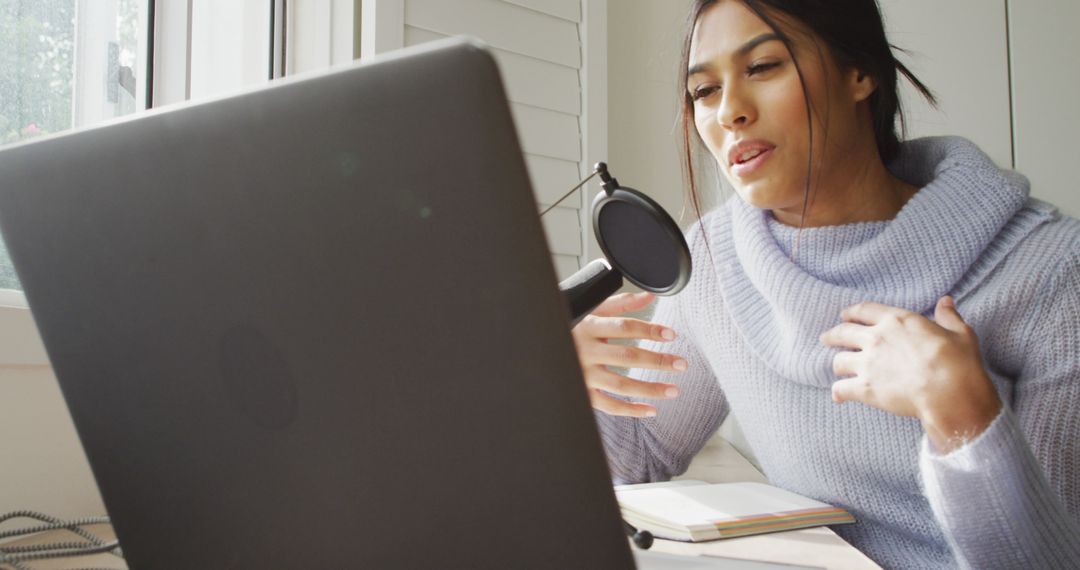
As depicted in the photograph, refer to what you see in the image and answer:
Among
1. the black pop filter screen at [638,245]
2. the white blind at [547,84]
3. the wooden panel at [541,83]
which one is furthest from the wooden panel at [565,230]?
the black pop filter screen at [638,245]

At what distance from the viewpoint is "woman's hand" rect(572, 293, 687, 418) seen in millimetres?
945

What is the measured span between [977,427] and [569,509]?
2.04 ft

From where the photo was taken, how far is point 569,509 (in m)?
0.35

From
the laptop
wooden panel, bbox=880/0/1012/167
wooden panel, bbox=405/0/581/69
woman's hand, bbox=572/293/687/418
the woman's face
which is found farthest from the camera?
wooden panel, bbox=880/0/1012/167

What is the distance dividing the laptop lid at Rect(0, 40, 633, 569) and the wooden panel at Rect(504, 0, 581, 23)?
4.68 feet

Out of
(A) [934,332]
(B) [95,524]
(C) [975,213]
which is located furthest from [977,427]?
(B) [95,524]

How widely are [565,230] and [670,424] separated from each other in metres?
0.64

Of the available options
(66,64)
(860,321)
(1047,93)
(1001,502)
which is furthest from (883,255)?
(66,64)

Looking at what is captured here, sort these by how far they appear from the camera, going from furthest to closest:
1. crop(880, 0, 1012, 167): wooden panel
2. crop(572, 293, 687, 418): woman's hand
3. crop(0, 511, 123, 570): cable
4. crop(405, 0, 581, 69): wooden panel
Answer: crop(880, 0, 1012, 167): wooden panel, crop(405, 0, 581, 69): wooden panel, crop(572, 293, 687, 418): woman's hand, crop(0, 511, 123, 570): cable

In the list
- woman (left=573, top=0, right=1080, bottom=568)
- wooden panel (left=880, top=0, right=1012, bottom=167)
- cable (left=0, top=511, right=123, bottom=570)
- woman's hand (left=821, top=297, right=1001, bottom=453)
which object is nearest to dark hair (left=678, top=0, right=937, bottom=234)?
woman (left=573, top=0, right=1080, bottom=568)

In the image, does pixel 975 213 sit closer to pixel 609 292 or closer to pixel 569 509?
pixel 609 292

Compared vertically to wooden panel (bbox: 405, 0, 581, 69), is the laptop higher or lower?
lower

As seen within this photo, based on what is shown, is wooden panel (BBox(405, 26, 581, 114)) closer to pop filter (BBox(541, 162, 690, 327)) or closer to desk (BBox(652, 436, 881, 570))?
pop filter (BBox(541, 162, 690, 327))

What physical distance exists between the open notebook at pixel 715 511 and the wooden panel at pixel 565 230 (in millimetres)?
887
